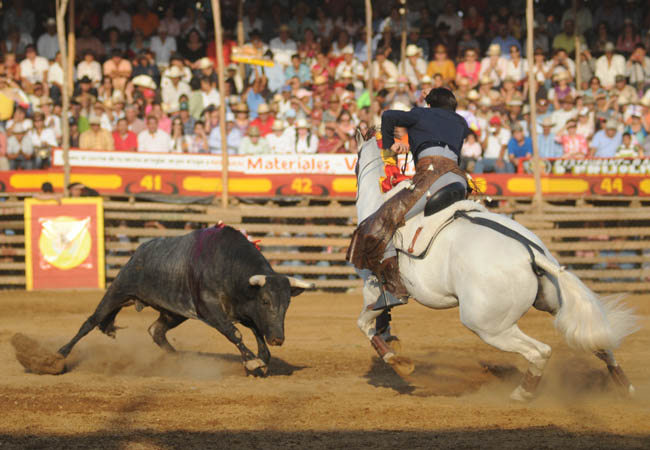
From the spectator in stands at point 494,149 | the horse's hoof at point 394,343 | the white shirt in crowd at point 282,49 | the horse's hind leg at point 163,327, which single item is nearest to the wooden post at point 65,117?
the white shirt in crowd at point 282,49

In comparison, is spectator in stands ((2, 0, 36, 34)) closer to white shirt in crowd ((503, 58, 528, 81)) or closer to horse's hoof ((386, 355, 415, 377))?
white shirt in crowd ((503, 58, 528, 81))

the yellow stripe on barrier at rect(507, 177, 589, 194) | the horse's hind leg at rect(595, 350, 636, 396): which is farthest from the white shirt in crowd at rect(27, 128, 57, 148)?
the horse's hind leg at rect(595, 350, 636, 396)

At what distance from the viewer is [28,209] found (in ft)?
52.2

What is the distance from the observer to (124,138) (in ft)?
54.7

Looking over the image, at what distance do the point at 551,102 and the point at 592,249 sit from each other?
311 centimetres

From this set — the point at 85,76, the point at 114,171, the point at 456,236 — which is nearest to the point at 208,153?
the point at 114,171

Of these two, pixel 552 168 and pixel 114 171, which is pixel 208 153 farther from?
pixel 552 168

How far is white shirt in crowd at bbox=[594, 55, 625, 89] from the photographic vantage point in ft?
60.0

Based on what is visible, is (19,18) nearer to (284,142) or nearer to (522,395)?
(284,142)

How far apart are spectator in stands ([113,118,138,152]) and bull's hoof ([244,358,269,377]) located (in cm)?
860

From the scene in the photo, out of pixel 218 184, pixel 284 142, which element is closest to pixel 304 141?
pixel 284 142

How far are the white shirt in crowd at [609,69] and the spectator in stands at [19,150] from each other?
35.0ft

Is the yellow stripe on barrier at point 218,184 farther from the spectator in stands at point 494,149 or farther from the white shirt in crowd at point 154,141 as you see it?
the spectator in stands at point 494,149

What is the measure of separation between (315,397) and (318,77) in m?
11.0
